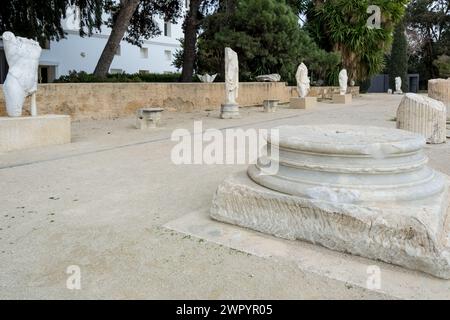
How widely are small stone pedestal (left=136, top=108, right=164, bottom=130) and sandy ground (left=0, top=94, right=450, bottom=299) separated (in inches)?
141

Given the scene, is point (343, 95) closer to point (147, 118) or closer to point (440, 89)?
point (440, 89)

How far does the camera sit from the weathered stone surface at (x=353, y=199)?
7.98 feet

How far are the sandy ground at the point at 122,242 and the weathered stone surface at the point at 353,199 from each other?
0.38 m

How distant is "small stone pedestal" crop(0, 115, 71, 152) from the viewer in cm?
634

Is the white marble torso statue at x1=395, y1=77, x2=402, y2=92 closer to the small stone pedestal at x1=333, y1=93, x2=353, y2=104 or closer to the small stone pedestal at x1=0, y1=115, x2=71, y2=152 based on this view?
the small stone pedestal at x1=333, y1=93, x2=353, y2=104

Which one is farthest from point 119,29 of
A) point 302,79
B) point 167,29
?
point 167,29

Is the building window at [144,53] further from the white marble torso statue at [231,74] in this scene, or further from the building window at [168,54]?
the white marble torso statue at [231,74]

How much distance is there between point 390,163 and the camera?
281cm

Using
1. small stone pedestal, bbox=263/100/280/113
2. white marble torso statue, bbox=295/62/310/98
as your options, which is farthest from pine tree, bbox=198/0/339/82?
small stone pedestal, bbox=263/100/280/113

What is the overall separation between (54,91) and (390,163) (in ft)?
28.2

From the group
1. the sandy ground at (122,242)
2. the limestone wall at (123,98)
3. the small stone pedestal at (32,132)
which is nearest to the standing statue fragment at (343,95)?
the limestone wall at (123,98)

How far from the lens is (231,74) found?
38.1 feet

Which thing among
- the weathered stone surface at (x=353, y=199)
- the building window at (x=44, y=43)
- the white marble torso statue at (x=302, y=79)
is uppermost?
the building window at (x=44, y=43)
